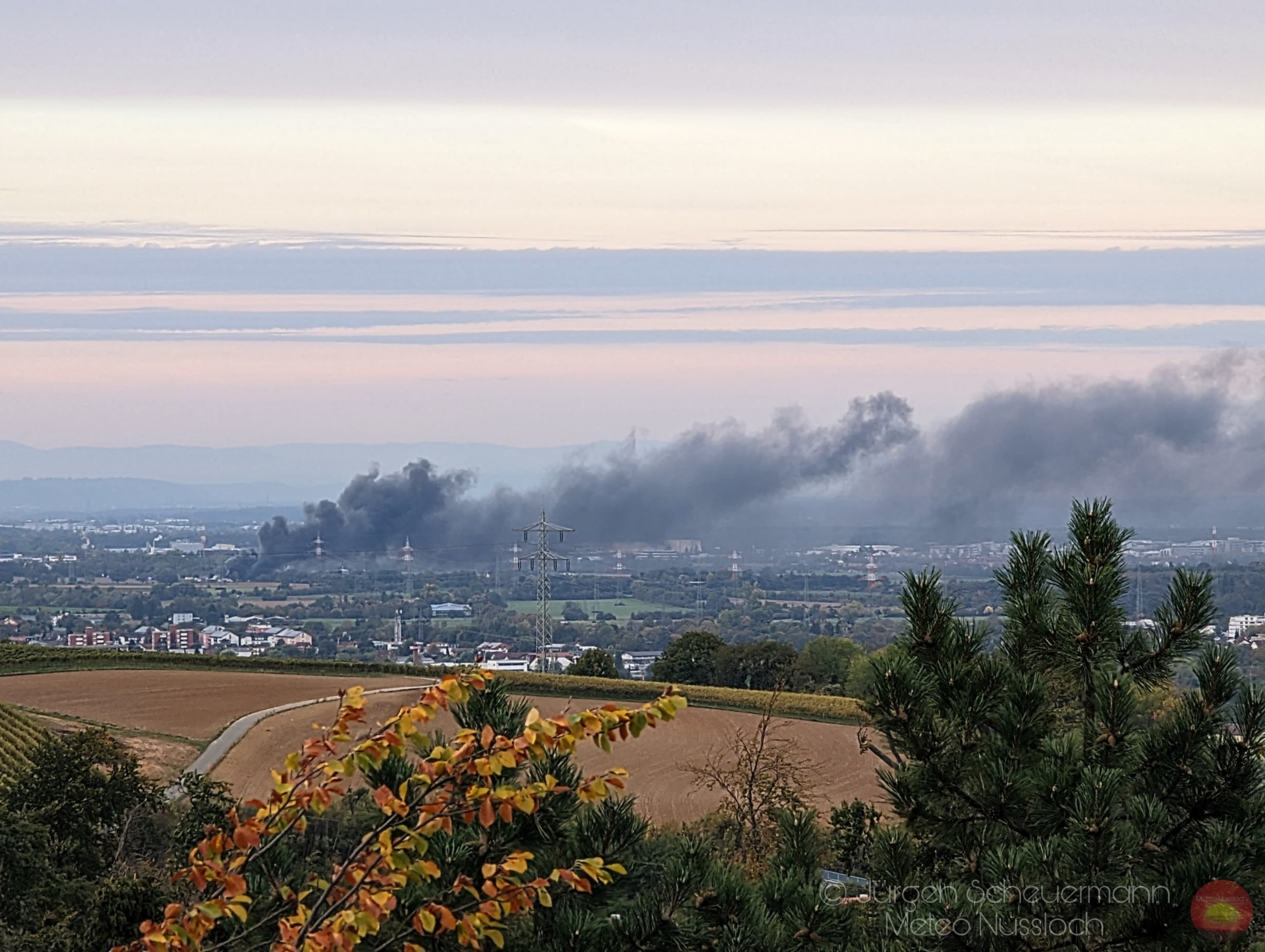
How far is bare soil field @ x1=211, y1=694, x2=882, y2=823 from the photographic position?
2589 centimetres

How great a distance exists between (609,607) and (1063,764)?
89835mm

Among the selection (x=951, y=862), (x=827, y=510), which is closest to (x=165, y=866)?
(x=951, y=862)

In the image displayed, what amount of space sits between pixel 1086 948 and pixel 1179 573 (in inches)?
68.4

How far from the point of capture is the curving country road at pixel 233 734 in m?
27.6

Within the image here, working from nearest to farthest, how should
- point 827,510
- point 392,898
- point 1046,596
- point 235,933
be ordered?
1. point 392,898
2. point 235,933
3. point 1046,596
4. point 827,510

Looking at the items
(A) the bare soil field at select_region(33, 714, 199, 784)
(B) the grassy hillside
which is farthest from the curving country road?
(B) the grassy hillside

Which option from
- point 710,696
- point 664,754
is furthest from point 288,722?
point 710,696

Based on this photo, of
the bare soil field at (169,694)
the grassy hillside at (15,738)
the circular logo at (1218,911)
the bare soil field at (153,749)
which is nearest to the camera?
the circular logo at (1218,911)

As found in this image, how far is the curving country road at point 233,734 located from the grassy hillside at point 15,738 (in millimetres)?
2732

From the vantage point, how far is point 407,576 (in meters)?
115

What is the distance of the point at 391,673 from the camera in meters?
39.1

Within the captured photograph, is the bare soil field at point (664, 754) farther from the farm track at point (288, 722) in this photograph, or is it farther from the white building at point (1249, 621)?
the white building at point (1249, 621)

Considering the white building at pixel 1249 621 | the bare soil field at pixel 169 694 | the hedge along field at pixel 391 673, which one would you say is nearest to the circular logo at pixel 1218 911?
the white building at pixel 1249 621

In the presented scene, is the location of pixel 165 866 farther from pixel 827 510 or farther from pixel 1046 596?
pixel 827 510
